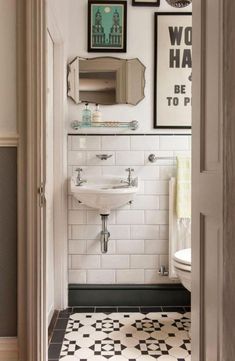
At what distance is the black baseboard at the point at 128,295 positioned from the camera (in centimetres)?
257

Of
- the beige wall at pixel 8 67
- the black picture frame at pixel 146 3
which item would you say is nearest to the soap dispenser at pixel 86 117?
the black picture frame at pixel 146 3

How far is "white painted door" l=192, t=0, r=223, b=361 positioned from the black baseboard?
1655 mm

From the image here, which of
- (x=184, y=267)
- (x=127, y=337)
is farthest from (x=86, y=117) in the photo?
(x=127, y=337)

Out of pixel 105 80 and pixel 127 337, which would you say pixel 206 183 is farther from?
pixel 105 80

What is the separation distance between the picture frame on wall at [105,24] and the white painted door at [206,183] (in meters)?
1.77

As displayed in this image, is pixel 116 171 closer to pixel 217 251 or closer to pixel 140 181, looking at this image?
pixel 140 181

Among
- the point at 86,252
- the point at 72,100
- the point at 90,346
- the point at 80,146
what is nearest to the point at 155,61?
the point at 72,100

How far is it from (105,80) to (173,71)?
20.9 inches

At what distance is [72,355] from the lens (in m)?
1.87

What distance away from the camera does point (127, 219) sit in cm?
261

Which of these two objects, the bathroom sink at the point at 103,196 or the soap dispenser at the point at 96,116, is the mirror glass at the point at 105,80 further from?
the bathroom sink at the point at 103,196

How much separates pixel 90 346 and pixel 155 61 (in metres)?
2.05

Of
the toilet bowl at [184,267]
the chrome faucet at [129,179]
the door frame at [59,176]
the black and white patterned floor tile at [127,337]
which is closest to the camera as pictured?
the black and white patterned floor tile at [127,337]

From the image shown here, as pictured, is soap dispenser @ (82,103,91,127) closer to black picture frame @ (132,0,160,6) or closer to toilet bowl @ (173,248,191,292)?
black picture frame @ (132,0,160,6)
